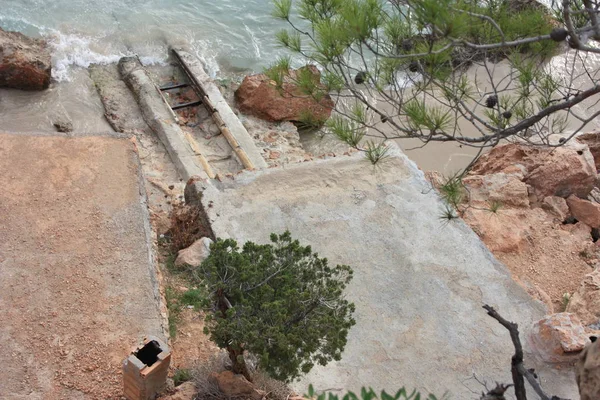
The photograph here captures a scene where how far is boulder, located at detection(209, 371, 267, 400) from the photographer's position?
4273mm

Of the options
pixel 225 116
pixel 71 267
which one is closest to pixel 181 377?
pixel 71 267

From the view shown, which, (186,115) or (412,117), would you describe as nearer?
(412,117)

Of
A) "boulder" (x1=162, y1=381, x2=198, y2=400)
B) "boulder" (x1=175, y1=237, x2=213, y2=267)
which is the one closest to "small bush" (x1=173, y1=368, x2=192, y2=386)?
"boulder" (x1=162, y1=381, x2=198, y2=400)

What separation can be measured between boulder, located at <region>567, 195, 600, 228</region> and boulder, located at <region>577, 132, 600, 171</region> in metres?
1.30

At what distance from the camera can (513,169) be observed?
7.55m

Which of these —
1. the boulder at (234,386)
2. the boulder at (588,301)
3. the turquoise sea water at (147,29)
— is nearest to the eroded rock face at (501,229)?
the boulder at (588,301)

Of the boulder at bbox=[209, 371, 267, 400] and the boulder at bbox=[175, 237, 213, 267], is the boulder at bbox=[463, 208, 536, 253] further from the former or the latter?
the boulder at bbox=[209, 371, 267, 400]

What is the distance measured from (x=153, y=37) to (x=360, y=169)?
5.42 m

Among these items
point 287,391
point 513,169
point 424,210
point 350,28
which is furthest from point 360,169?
point 350,28

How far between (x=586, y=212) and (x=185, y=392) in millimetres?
4777

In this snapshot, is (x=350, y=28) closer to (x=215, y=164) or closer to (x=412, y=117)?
(x=412, y=117)

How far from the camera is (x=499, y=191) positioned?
7.22 meters

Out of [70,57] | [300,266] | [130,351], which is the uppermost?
[300,266]

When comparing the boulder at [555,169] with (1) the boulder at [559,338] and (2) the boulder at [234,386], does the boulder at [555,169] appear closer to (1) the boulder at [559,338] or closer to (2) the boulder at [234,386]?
(1) the boulder at [559,338]
